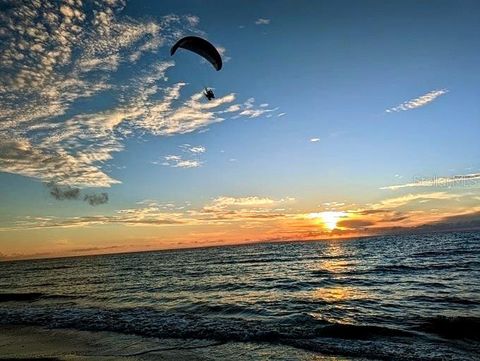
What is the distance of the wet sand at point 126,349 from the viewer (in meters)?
10.0

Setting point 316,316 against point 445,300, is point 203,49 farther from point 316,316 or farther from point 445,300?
point 445,300

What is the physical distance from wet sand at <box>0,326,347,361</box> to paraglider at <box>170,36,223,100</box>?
9.78m

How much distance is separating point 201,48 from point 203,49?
0.11m

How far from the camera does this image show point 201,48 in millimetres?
17531

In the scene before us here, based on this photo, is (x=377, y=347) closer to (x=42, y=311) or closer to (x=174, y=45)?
(x=174, y=45)

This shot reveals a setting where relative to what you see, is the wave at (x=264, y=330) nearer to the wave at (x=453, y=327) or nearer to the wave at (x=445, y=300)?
the wave at (x=453, y=327)

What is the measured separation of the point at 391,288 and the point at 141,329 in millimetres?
16949

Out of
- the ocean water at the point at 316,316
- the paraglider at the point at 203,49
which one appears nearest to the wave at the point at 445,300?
the ocean water at the point at 316,316

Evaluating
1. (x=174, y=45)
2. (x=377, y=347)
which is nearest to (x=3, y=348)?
(x=377, y=347)

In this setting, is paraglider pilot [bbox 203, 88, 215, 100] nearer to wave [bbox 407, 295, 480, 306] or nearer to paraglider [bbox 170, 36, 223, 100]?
paraglider [bbox 170, 36, 223, 100]

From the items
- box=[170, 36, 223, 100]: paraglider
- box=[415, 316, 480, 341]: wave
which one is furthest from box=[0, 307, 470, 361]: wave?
box=[170, 36, 223, 100]: paraglider


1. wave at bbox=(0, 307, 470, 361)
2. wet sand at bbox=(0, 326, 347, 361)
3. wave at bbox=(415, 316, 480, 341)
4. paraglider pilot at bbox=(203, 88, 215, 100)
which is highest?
paraglider pilot at bbox=(203, 88, 215, 100)

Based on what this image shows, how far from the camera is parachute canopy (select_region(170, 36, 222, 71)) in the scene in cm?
1649

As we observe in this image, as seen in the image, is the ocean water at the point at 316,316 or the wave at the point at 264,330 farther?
the ocean water at the point at 316,316
